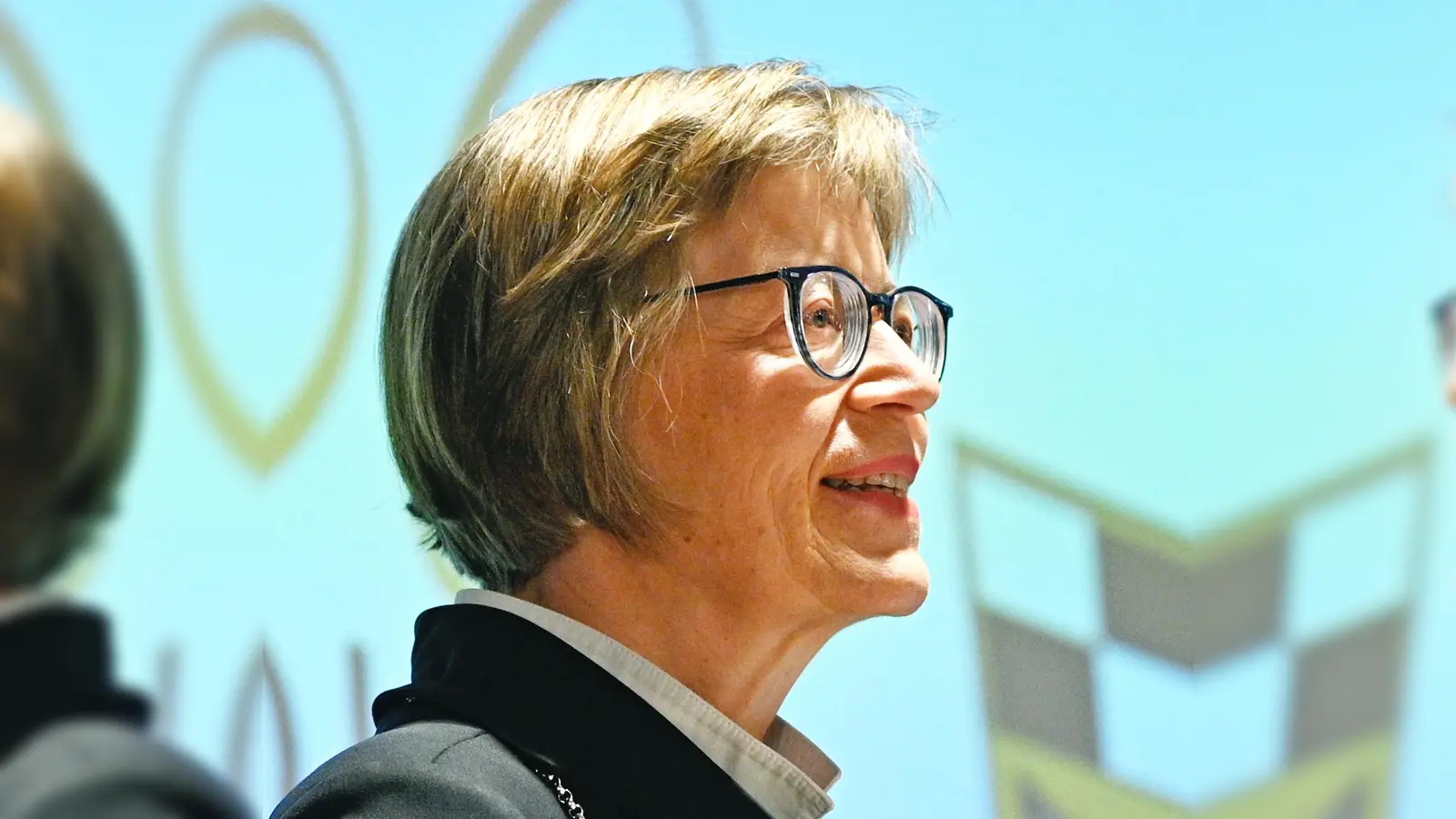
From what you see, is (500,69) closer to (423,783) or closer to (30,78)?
(423,783)

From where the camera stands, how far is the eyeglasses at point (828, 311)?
1336 mm

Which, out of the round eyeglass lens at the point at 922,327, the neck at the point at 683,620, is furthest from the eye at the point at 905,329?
the neck at the point at 683,620

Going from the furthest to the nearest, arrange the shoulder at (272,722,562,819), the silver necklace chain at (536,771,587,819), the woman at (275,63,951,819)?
the woman at (275,63,951,819), the silver necklace chain at (536,771,587,819), the shoulder at (272,722,562,819)

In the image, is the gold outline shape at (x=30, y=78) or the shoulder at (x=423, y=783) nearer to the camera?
the gold outline shape at (x=30, y=78)

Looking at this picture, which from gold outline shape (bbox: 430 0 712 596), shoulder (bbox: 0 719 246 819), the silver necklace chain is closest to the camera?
shoulder (bbox: 0 719 246 819)

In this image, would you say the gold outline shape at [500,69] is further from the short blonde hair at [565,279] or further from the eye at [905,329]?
the eye at [905,329]

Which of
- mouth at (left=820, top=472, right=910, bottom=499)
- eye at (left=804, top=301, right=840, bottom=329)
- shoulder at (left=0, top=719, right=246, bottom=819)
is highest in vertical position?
eye at (left=804, top=301, right=840, bottom=329)

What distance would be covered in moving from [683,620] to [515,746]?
0.63ft

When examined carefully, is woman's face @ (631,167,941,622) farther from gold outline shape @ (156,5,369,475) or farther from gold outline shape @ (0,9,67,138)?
gold outline shape @ (156,5,369,475)

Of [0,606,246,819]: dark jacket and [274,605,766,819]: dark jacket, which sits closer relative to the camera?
[0,606,246,819]: dark jacket

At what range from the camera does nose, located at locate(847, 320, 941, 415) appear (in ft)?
4.42

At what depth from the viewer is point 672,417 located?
1.33 meters

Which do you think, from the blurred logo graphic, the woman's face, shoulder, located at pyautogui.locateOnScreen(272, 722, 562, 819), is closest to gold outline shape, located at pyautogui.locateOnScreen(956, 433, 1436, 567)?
the blurred logo graphic

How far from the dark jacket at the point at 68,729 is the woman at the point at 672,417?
2.19 feet
